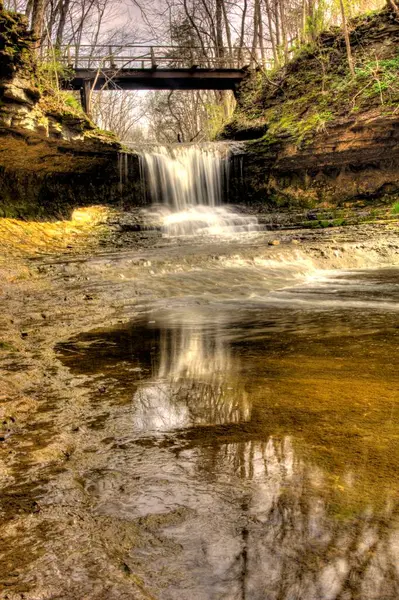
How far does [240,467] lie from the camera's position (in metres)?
2.02

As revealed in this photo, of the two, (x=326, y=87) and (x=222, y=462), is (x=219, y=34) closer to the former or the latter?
(x=326, y=87)

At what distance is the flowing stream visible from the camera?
1.39 meters

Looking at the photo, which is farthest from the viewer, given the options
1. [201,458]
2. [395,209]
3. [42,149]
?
[395,209]

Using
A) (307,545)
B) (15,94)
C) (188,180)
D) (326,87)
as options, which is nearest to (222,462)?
(307,545)

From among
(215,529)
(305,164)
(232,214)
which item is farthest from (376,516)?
(305,164)

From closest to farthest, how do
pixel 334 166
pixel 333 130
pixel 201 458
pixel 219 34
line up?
pixel 201 458
pixel 333 130
pixel 334 166
pixel 219 34

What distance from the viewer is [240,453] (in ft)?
7.05

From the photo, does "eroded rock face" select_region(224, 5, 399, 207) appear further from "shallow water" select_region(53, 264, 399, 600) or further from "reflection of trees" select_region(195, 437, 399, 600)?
"reflection of trees" select_region(195, 437, 399, 600)

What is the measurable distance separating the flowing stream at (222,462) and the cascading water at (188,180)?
10.8 metres

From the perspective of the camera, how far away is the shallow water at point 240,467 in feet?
4.57

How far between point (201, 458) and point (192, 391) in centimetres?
97

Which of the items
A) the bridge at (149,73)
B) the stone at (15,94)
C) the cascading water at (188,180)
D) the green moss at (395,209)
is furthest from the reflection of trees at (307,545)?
the bridge at (149,73)

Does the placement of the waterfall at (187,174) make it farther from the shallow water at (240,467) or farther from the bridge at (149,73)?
the shallow water at (240,467)

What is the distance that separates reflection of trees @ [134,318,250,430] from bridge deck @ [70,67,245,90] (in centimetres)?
1876
